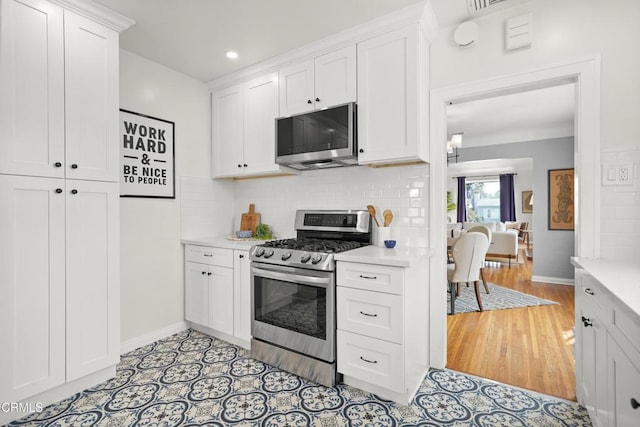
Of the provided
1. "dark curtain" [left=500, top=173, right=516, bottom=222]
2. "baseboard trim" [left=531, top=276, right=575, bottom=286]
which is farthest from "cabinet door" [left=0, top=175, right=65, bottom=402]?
"dark curtain" [left=500, top=173, right=516, bottom=222]

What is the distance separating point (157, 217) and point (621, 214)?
3401 mm

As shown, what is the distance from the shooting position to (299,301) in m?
2.28

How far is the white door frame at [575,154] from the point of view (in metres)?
1.87

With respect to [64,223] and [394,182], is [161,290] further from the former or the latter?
[394,182]

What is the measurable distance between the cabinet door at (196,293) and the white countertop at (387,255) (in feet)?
4.86

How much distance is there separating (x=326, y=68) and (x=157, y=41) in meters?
1.37

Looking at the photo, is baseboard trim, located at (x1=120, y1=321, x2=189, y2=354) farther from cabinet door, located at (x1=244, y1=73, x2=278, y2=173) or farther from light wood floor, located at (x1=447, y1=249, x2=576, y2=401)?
light wood floor, located at (x1=447, y1=249, x2=576, y2=401)

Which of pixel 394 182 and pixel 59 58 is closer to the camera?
pixel 59 58

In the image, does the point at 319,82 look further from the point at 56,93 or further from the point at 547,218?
the point at 547,218

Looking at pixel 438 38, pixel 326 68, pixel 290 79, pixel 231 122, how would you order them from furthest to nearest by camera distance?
1. pixel 231 122
2. pixel 290 79
3. pixel 326 68
4. pixel 438 38

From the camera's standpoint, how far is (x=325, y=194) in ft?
9.73

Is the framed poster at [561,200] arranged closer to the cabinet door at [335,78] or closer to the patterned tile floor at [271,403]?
the patterned tile floor at [271,403]

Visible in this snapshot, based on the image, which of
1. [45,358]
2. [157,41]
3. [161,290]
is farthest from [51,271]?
[157,41]

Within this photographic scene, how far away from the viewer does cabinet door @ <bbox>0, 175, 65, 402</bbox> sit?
1.75m
